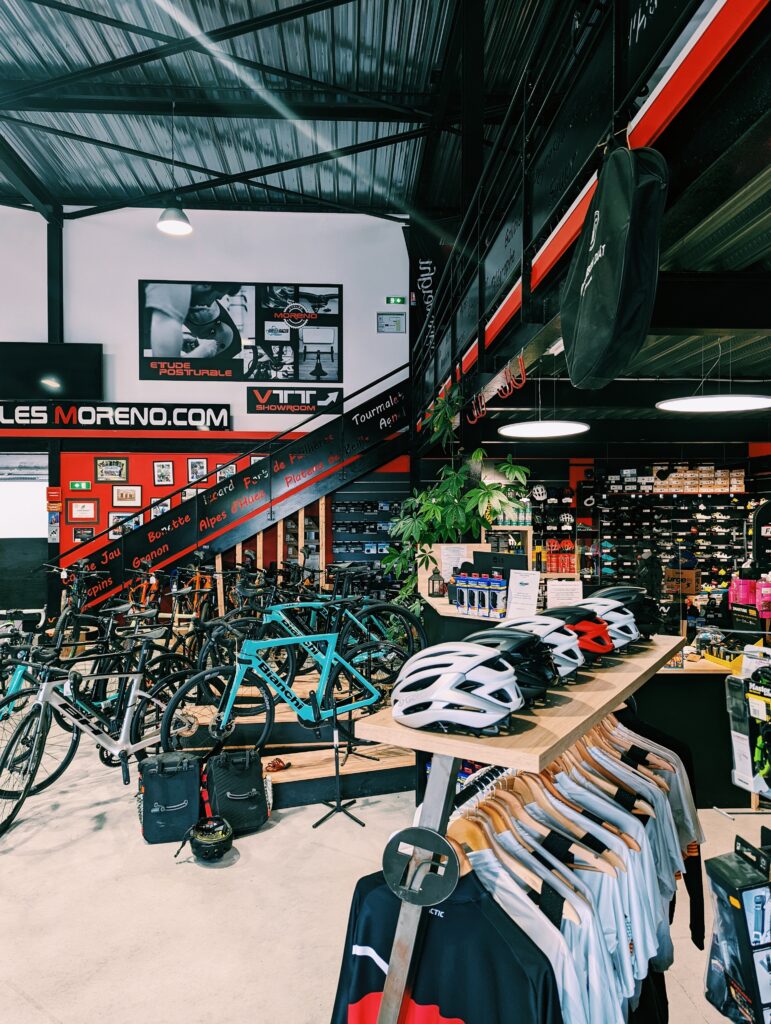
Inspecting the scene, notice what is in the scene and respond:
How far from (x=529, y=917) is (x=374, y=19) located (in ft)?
28.5

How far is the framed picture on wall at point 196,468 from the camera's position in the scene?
10781 mm

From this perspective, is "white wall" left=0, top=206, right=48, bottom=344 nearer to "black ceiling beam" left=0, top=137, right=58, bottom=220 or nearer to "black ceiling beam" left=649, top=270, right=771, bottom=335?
"black ceiling beam" left=0, top=137, right=58, bottom=220

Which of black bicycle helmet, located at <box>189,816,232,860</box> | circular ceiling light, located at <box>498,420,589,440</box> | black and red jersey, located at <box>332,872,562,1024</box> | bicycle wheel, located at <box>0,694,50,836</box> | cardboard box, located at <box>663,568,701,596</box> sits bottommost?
black bicycle helmet, located at <box>189,816,232,860</box>

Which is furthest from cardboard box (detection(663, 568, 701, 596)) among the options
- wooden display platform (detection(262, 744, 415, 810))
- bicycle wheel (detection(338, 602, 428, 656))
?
wooden display platform (detection(262, 744, 415, 810))

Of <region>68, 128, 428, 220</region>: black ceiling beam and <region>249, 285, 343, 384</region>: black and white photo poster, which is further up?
<region>68, 128, 428, 220</region>: black ceiling beam

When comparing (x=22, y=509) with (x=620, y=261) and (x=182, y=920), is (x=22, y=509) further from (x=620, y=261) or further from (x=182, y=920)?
(x=620, y=261)

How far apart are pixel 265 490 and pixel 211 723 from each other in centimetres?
573

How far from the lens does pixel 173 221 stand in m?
7.78

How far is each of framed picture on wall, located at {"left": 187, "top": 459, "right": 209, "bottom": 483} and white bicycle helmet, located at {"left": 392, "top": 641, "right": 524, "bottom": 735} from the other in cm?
1012

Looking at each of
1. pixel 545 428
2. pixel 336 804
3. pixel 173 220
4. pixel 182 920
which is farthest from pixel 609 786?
pixel 173 220

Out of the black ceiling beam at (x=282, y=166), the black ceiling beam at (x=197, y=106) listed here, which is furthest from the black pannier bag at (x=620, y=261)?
the black ceiling beam at (x=282, y=166)

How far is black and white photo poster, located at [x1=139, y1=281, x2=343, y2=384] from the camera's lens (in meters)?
10.9

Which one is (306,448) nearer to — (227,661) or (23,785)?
(227,661)

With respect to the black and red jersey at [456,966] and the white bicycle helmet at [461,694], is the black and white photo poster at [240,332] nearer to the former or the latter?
the white bicycle helmet at [461,694]
